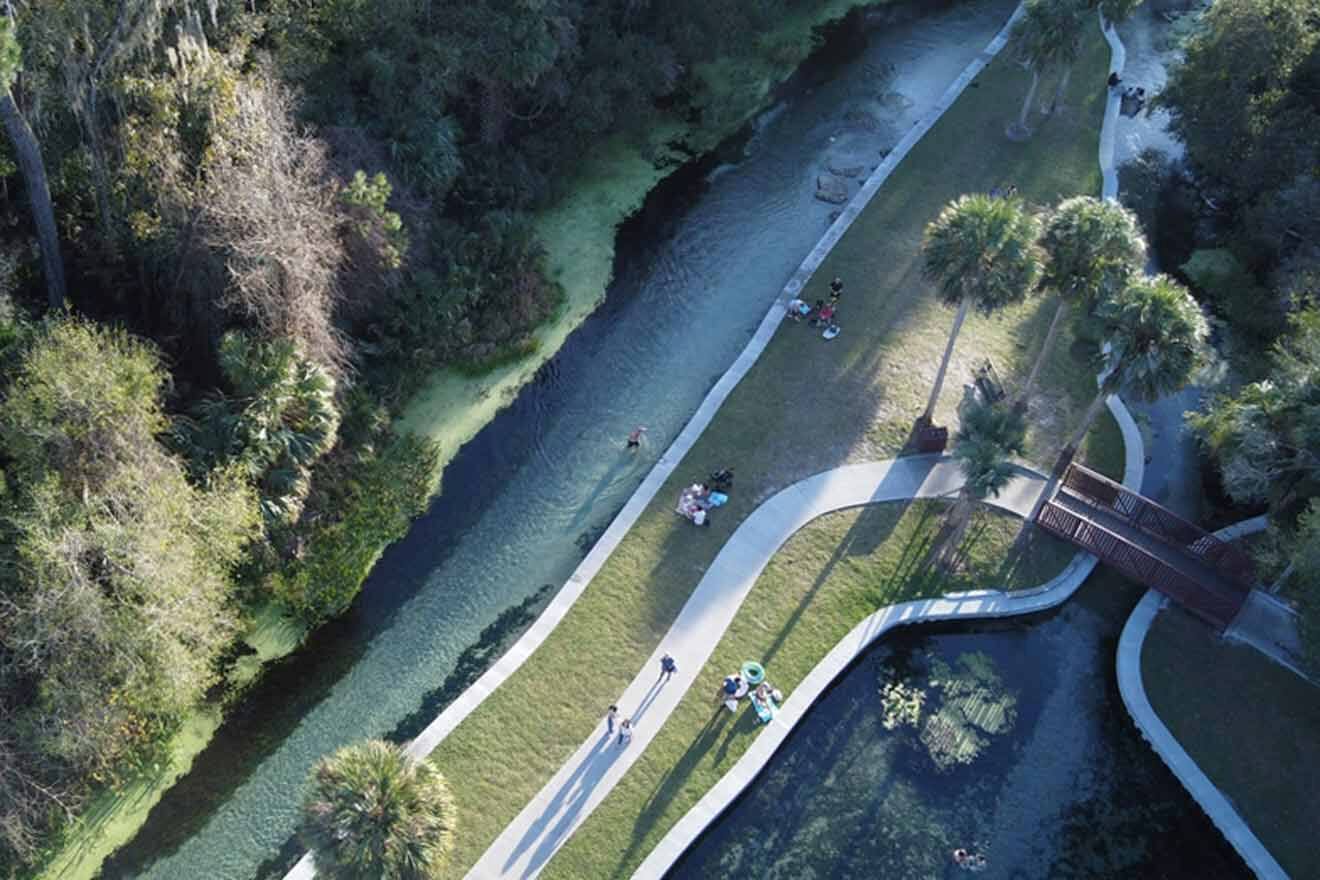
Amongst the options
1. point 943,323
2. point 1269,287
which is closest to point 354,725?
point 943,323

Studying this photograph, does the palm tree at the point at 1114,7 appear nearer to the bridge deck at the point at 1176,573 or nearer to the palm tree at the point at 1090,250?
the palm tree at the point at 1090,250

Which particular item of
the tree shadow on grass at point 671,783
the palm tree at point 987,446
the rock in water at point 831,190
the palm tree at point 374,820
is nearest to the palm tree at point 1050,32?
the rock in water at point 831,190

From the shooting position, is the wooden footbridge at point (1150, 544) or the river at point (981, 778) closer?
the river at point (981, 778)

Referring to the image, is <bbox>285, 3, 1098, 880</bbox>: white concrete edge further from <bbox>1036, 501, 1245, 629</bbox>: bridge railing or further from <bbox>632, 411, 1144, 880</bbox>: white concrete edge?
<bbox>1036, 501, 1245, 629</bbox>: bridge railing

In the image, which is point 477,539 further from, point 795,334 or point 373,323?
point 795,334

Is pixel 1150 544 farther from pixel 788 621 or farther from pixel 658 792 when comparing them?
pixel 658 792

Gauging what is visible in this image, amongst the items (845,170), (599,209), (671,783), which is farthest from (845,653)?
(845,170)
